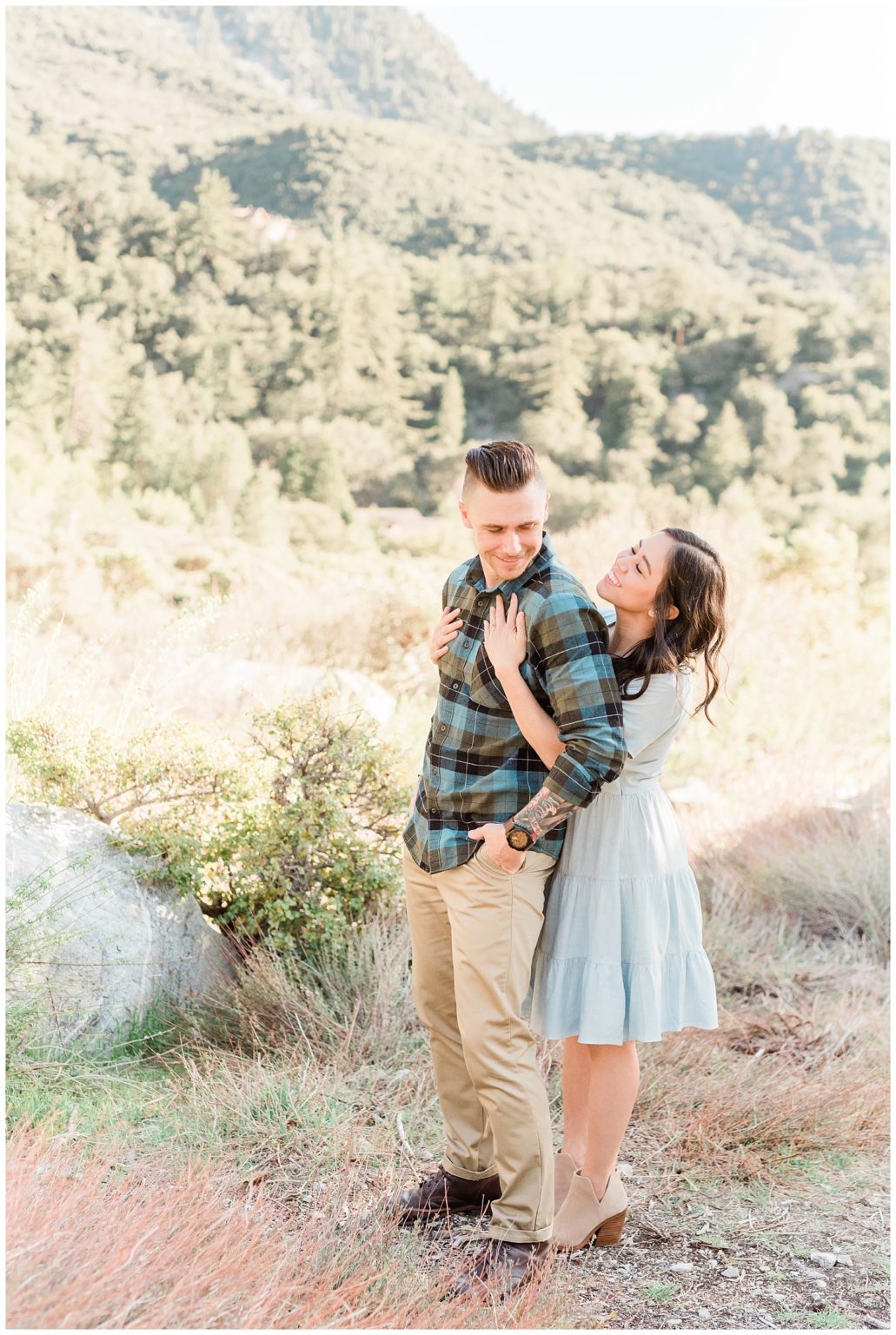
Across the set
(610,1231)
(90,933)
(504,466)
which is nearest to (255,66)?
(90,933)

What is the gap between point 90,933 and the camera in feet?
10.5

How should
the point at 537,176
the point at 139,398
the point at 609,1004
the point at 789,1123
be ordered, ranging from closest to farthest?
the point at 609,1004 < the point at 789,1123 < the point at 139,398 < the point at 537,176

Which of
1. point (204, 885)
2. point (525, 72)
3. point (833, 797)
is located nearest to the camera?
point (204, 885)

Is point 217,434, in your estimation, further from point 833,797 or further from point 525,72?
point 833,797

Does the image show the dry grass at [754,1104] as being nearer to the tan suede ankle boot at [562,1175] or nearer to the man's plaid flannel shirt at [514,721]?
the tan suede ankle boot at [562,1175]

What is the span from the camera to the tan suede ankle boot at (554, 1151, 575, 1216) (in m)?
2.46

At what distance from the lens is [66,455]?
19125 mm

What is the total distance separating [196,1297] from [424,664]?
640cm

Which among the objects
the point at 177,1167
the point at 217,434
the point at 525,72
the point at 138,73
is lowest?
the point at 177,1167

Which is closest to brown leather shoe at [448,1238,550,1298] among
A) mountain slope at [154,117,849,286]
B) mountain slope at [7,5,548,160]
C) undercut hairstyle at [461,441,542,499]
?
undercut hairstyle at [461,441,542,499]

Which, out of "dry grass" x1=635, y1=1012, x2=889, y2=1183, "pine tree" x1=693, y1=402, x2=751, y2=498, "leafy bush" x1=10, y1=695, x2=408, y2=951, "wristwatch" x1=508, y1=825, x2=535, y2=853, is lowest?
"dry grass" x1=635, y1=1012, x2=889, y2=1183

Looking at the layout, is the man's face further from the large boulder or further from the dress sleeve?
the large boulder

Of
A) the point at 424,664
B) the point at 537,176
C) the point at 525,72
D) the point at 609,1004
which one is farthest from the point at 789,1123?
the point at 537,176

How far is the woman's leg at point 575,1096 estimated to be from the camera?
8.19ft
